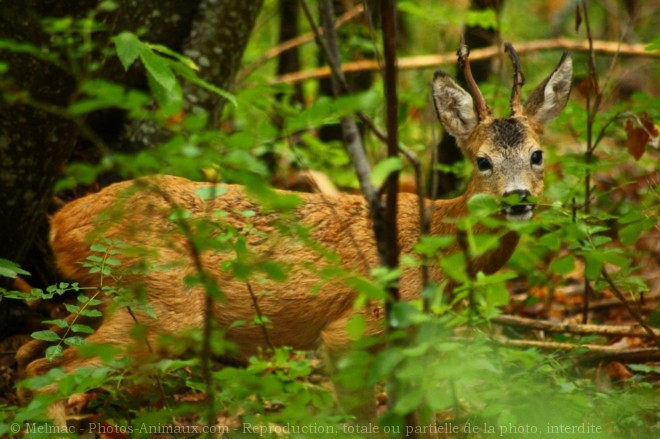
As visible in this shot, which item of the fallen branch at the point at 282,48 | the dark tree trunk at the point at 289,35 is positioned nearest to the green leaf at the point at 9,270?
the fallen branch at the point at 282,48

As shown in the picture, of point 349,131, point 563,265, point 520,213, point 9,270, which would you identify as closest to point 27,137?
point 9,270

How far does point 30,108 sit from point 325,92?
501 centimetres

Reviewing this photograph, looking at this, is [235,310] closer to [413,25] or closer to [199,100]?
[199,100]

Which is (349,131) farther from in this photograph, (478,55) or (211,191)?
(478,55)

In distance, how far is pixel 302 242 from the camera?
577 cm

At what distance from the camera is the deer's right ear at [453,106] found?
6.28m

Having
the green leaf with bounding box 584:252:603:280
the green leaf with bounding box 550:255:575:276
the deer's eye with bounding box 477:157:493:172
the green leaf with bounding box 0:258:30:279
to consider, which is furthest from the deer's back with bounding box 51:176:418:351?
the green leaf with bounding box 584:252:603:280

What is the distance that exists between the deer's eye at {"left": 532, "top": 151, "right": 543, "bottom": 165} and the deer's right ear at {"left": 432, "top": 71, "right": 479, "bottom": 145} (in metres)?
0.54

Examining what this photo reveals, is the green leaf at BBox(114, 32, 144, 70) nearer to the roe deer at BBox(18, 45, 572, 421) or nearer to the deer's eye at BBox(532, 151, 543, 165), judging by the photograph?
the roe deer at BBox(18, 45, 572, 421)

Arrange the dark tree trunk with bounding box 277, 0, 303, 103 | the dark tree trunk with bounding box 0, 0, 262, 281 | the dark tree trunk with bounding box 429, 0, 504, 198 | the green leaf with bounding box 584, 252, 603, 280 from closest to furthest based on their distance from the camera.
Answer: the green leaf with bounding box 584, 252, 603, 280
the dark tree trunk with bounding box 0, 0, 262, 281
the dark tree trunk with bounding box 429, 0, 504, 198
the dark tree trunk with bounding box 277, 0, 303, 103

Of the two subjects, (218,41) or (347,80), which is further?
(347,80)

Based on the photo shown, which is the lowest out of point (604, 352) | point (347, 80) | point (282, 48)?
point (604, 352)

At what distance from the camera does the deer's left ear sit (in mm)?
6340

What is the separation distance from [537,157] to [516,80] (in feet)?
1.69
